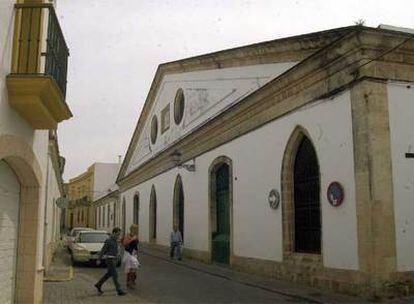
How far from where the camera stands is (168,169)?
2719 cm

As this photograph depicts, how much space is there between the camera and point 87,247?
20359mm

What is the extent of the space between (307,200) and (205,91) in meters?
8.95

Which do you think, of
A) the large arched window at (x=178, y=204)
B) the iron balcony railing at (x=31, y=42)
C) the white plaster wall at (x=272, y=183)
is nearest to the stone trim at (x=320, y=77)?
the white plaster wall at (x=272, y=183)

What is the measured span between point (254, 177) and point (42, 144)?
856 centimetres

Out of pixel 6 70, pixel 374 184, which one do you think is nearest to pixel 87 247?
pixel 374 184

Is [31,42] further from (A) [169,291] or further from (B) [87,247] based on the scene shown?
(B) [87,247]

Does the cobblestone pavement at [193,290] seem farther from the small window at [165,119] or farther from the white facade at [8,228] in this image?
the small window at [165,119]

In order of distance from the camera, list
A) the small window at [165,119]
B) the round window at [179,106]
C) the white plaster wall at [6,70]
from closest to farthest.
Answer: the white plaster wall at [6,70], the round window at [179,106], the small window at [165,119]

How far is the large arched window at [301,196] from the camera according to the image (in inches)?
540

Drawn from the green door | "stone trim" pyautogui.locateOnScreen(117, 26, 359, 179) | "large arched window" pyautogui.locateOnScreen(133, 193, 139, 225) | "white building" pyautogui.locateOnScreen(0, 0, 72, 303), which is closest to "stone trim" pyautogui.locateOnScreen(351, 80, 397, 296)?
"stone trim" pyautogui.locateOnScreen(117, 26, 359, 179)

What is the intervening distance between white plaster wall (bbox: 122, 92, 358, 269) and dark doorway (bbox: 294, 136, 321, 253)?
54 centimetres

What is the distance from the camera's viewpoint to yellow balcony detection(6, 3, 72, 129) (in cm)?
667

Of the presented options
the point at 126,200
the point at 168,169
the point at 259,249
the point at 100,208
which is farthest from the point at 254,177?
the point at 100,208

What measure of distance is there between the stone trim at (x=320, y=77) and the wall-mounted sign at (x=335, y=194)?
6.86 ft
